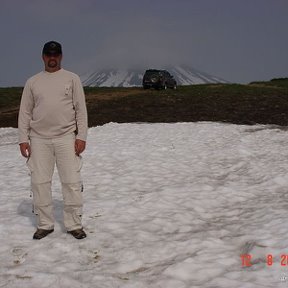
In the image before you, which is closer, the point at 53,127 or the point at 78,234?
the point at 53,127

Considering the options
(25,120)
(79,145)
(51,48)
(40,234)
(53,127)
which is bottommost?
(40,234)

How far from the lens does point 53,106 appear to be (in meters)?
5.90

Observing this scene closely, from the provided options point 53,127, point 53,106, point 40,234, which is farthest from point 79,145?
point 40,234

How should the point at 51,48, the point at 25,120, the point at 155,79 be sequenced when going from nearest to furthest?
1. the point at 51,48
2. the point at 25,120
3. the point at 155,79

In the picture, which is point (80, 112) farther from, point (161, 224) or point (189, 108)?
point (189, 108)

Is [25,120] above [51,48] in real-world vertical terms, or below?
below

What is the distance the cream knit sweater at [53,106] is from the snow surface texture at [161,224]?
1.74m

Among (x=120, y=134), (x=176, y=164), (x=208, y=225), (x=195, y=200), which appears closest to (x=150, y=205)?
(x=195, y=200)

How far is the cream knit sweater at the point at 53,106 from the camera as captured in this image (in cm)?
590

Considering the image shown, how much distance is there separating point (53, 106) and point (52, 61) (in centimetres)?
67
